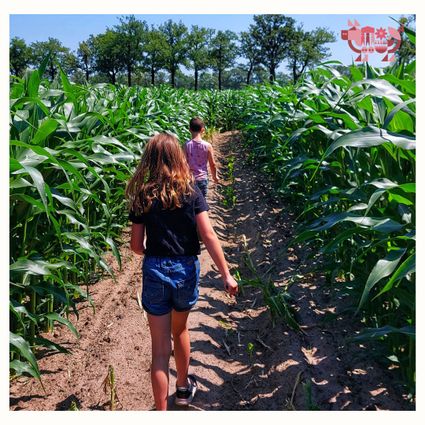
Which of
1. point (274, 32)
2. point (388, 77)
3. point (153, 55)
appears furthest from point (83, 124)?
point (274, 32)

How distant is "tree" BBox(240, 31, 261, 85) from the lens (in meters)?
49.7

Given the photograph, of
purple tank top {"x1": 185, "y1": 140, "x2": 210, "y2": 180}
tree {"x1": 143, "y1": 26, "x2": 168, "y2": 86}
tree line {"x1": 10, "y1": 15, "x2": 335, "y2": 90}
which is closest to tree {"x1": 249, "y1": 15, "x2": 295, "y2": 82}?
tree line {"x1": 10, "y1": 15, "x2": 335, "y2": 90}

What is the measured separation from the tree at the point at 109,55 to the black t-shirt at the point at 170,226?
42.6 metres

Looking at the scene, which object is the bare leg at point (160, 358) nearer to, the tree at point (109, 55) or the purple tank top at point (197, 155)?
the purple tank top at point (197, 155)

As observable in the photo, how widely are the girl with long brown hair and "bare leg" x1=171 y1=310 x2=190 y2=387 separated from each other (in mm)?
47

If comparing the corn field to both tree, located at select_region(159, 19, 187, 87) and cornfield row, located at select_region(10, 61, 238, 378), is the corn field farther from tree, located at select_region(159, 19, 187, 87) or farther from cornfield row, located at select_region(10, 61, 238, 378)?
tree, located at select_region(159, 19, 187, 87)

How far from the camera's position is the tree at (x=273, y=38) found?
47594mm

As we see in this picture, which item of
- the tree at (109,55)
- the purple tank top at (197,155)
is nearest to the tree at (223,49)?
the tree at (109,55)

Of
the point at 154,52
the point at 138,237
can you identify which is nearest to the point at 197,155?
the point at 138,237

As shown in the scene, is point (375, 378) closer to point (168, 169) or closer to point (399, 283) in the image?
point (399, 283)

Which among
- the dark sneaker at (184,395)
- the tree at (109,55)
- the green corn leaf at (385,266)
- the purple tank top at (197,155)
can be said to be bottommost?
the dark sneaker at (184,395)

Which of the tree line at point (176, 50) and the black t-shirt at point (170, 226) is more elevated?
the tree line at point (176, 50)

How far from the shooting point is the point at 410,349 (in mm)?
1933

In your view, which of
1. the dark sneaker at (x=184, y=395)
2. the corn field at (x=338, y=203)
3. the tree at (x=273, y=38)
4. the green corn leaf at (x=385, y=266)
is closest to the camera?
the green corn leaf at (x=385, y=266)
